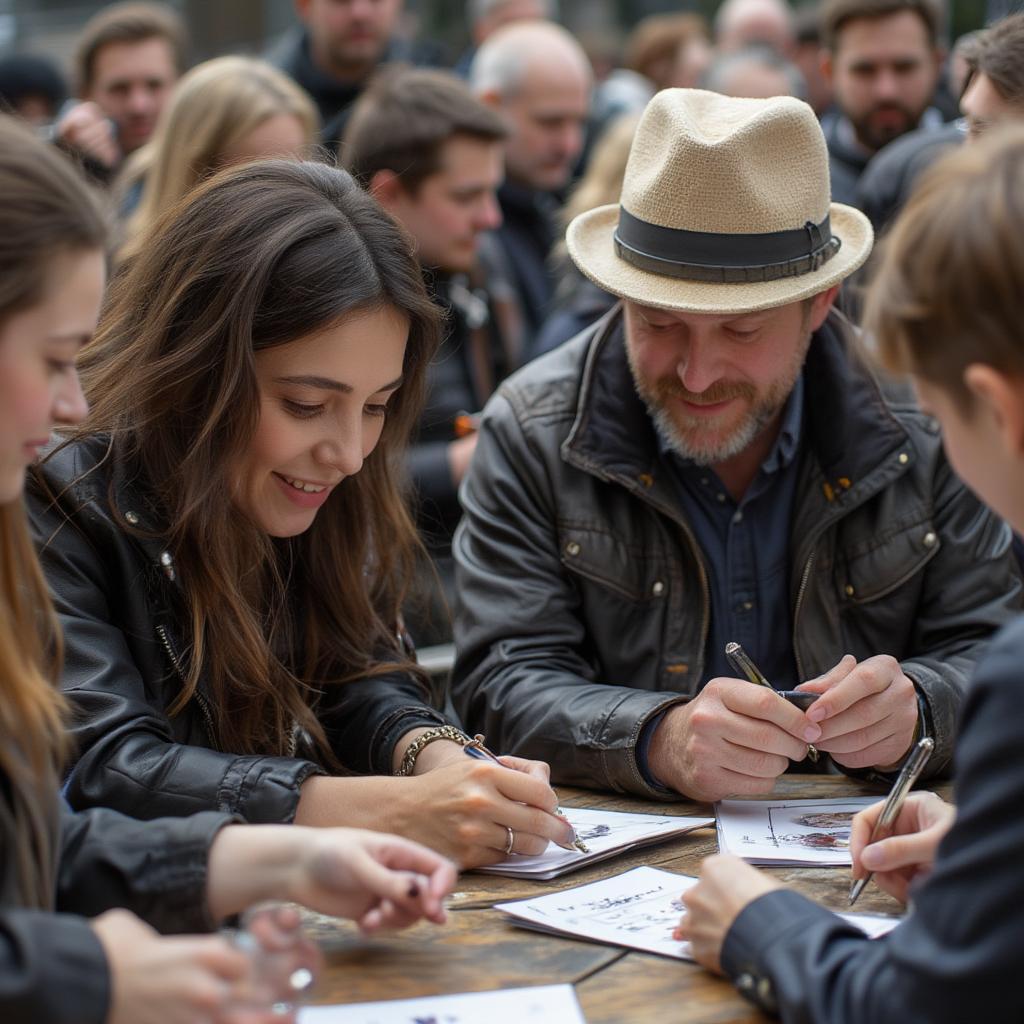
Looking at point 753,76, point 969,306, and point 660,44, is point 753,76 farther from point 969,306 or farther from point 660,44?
point 969,306

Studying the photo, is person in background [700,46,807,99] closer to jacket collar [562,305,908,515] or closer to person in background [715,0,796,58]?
person in background [715,0,796,58]

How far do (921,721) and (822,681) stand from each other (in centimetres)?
27

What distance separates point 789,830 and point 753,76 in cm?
654

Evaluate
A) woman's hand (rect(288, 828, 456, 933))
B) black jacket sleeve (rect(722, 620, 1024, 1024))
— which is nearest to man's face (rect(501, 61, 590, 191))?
woman's hand (rect(288, 828, 456, 933))

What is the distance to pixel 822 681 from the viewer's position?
2590 millimetres

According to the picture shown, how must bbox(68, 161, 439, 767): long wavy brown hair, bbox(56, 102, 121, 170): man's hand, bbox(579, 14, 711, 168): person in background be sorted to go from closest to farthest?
bbox(68, 161, 439, 767): long wavy brown hair, bbox(56, 102, 121, 170): man's hand, bbox(579, 14, 711, 168): person in background

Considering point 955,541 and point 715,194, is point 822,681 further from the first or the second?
point 715,194

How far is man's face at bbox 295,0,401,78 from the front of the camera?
266 inches

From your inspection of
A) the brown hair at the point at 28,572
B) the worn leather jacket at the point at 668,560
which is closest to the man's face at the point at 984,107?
the worn leather jacket at the point at 668,560

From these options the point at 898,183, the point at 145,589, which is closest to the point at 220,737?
the point at 145,589

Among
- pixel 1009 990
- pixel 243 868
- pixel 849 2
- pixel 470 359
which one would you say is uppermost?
pixel 849 2

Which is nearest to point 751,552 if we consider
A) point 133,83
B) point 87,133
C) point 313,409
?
point 313,409

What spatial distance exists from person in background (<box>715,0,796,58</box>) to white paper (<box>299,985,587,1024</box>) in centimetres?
951

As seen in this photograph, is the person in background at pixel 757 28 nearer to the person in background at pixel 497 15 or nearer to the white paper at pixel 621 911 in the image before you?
the person in background at pixel 497 15
